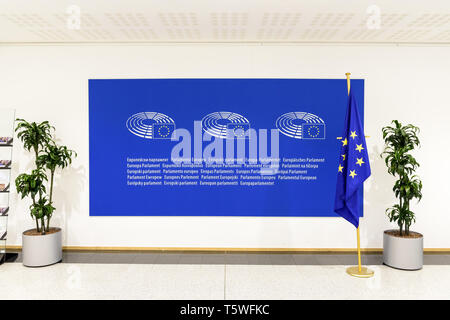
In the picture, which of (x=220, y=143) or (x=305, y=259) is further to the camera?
(x=220, y=143)

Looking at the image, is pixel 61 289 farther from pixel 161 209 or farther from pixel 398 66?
pixel 398 66

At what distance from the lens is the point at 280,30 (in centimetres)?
441

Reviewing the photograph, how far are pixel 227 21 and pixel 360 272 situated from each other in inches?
133

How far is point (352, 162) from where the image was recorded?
4020 mm

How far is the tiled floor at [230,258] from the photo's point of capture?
14.8 feet

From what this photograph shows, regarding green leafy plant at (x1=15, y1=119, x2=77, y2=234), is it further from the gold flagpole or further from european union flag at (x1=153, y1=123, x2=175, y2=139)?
the gold flagpole

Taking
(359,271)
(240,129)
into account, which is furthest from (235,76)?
(359,271)

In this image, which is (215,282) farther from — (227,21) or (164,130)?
(227,21)

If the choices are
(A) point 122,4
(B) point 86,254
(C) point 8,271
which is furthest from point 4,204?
(A) point 122,4

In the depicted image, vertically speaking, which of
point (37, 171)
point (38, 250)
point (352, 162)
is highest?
point (352, 162)

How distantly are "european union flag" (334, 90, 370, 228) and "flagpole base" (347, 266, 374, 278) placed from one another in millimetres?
574

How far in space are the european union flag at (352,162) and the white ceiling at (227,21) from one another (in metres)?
0.97

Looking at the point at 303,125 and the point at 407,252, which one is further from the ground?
the point at 303,125

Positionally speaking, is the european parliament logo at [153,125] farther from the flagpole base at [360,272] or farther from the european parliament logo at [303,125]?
the flagpole base at [360,272]
